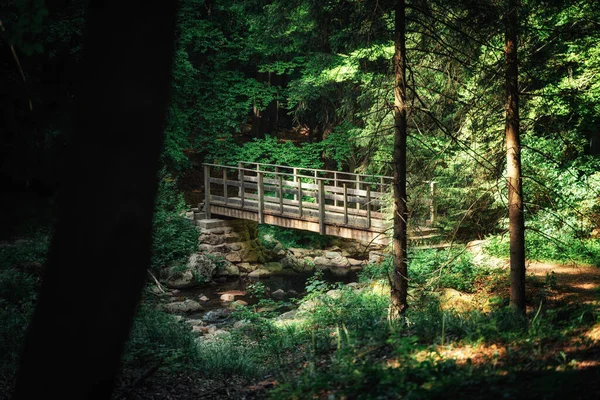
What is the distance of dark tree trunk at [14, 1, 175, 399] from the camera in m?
2.80

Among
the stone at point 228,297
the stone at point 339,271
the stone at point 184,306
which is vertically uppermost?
the stone at point 184,306

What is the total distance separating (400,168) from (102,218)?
5104 millimetres

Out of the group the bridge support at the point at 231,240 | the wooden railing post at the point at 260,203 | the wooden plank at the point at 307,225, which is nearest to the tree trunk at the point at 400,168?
the wooden plank at the point at 307,225

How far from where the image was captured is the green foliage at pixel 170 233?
1608cm

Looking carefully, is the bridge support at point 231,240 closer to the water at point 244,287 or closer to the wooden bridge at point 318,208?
the wooden bridge at point 318,208

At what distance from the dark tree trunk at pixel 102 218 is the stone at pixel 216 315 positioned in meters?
9.98

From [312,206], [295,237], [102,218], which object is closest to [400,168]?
[102,218]

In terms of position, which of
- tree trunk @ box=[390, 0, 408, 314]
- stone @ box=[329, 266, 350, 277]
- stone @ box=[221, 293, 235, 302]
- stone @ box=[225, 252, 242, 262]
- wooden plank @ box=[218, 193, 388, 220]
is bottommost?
stone @ box=[329, 266, 350, 277]

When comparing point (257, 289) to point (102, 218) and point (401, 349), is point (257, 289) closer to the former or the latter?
point (401, 349)

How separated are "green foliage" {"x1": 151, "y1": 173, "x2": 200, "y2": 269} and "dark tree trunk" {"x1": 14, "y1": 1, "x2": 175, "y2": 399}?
1280cm

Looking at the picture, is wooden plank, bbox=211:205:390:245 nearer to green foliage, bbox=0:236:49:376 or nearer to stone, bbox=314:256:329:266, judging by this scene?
stone, bbox=314:256:329:266

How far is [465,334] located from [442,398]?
179 centimetres

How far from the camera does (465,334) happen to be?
539 centimetres

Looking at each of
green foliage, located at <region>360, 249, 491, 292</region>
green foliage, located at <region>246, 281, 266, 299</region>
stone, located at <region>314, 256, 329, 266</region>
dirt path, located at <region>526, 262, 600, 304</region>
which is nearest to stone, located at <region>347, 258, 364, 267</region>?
stone, located at <region>314, 256, 329, 266</region>
